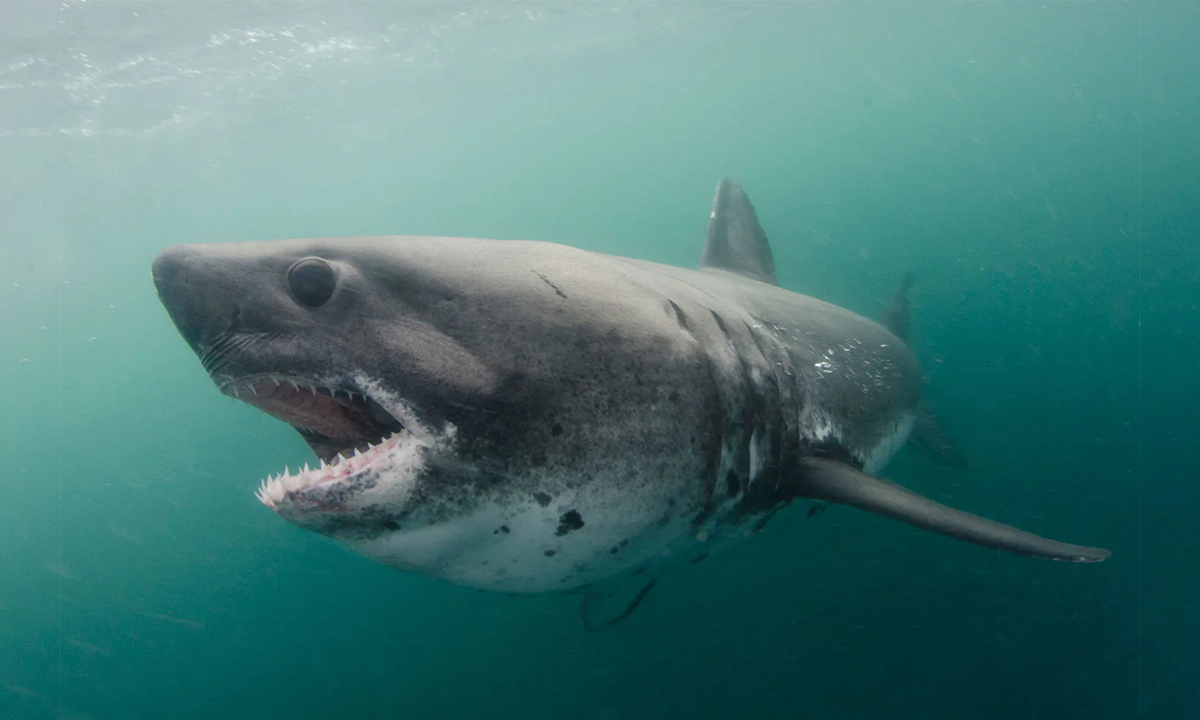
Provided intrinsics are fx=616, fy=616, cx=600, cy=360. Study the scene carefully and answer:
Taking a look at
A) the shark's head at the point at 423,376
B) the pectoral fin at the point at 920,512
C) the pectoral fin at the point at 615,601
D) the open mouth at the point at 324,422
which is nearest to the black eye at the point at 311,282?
the shark's head at the point at 423,376

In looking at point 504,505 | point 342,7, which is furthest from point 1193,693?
point 342,7

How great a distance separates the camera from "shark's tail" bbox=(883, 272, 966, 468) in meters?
7.44

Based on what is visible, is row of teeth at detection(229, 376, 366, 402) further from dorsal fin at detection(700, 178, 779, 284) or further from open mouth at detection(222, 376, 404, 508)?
dorsal fin at detection(700, 178, 779, 284)

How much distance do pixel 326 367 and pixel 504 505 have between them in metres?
0.85

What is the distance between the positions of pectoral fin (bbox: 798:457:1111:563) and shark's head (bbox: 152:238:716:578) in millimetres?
997

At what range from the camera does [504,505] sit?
2420 mm

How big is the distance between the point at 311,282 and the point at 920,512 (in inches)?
116

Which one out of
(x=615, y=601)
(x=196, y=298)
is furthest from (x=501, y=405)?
(x=615, y=601)

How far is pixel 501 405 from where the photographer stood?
2387mm

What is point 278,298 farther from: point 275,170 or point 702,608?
point 275,170

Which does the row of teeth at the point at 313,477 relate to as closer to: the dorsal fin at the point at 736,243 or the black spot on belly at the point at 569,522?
the black spot on belly at the point at 569,522

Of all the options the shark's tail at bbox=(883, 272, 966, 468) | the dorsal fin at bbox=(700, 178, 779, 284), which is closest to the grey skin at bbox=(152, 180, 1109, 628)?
the shark's tail at bbox=(883, 272, 966, 468)

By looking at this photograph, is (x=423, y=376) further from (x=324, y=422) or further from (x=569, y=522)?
(x=569, y=522)

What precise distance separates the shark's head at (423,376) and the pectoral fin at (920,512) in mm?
997
